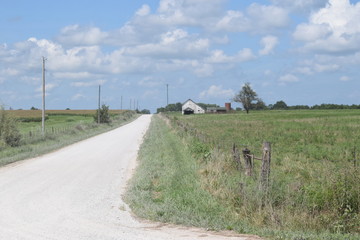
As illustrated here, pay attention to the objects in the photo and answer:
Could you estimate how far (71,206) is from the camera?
38.1 ft

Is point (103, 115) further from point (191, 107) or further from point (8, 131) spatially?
point (191, 107)

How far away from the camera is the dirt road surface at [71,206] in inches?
347

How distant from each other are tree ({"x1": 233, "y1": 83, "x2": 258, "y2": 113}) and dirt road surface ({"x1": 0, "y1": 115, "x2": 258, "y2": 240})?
131276 mm

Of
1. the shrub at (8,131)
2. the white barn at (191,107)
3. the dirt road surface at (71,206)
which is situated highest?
the white barn at (191,107)

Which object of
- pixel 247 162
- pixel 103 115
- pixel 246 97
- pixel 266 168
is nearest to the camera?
pixel 266 168

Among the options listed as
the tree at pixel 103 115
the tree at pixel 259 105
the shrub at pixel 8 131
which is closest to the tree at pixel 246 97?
the tree at pixel 259 105

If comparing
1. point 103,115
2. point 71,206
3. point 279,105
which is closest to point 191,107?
point 279,105

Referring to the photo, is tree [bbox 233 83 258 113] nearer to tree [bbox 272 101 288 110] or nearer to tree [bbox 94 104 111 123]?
tree [bbox 272 101 288 110]

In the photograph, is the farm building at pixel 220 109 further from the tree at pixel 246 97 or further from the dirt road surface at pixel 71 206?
→ the dirt road surface at pixel 71 206

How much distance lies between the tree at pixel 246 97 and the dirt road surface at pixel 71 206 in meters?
131

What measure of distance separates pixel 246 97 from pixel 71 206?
465ft

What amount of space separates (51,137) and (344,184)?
102ft

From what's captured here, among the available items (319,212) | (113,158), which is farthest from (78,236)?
(113,158)

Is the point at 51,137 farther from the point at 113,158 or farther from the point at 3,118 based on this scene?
the point at 113,158
